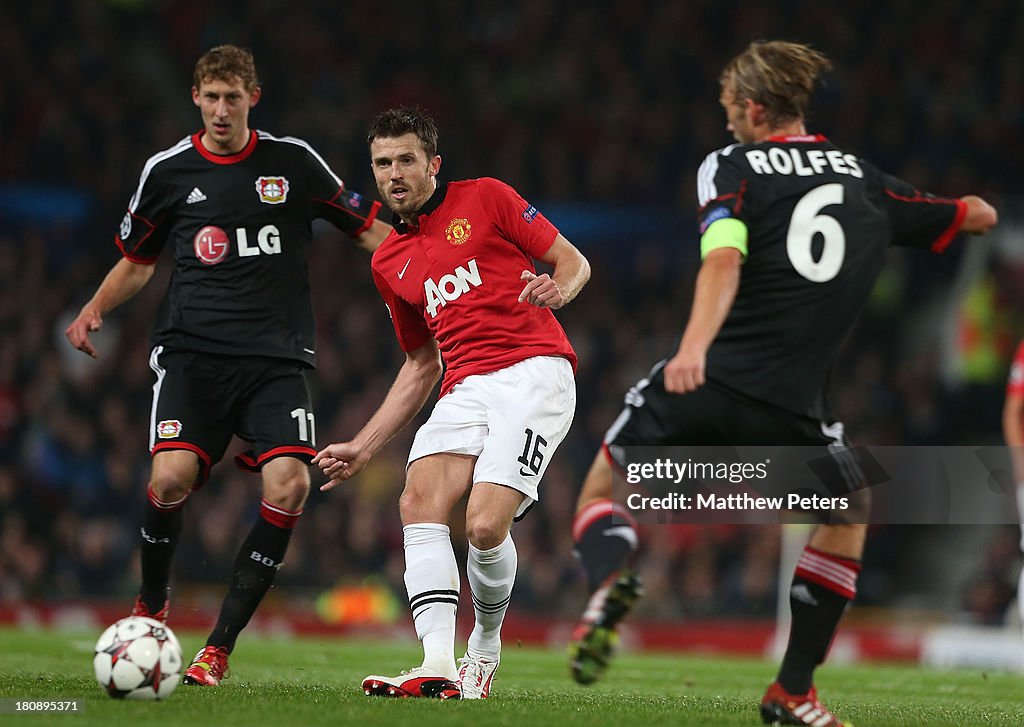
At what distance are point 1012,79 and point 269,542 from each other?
14.6 meters

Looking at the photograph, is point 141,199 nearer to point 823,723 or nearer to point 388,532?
point 823,723

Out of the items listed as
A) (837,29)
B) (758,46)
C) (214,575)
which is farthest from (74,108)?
(758,46)

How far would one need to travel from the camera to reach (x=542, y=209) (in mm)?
17688

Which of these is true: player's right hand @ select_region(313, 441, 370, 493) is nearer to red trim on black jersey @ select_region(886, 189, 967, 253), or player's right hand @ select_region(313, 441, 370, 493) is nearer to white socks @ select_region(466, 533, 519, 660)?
white socks @ select_region(466, 533, 519, 660)

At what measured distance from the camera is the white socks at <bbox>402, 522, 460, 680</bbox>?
17.7ft

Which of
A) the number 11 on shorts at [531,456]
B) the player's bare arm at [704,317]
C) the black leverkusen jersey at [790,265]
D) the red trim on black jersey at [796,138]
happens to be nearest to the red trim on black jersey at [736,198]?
the black leverkusen jersey at [790,265]

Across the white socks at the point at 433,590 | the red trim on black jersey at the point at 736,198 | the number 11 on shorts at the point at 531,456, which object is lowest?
the white socks at the point at 433,590

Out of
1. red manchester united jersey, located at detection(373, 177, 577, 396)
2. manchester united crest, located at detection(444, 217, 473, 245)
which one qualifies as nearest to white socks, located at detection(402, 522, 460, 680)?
red manchester united jersey, located at detection(373, 177, 577, 396)

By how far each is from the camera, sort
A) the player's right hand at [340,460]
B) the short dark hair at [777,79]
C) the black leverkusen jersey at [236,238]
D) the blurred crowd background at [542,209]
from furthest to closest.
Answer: the blurred crowd background at [542,209]
the black leverkusen jersey at [236,238]
the player's right hand at [340,460]
the short dark hair at [777,79]

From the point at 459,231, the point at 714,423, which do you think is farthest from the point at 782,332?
the point at 459,231

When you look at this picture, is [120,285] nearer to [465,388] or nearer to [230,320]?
[230,320]

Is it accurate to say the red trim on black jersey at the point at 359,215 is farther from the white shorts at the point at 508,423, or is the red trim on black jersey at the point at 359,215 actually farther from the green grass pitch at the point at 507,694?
the green grass pitch at the point at 507,694

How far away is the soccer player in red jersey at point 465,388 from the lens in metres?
5.44

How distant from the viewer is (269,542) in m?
6.32
